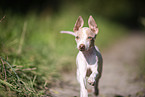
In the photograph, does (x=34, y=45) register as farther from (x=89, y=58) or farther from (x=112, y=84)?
(x=89, y=58)

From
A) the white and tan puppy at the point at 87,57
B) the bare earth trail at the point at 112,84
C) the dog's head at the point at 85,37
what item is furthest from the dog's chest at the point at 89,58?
the bare earth trail at the point at 112,84

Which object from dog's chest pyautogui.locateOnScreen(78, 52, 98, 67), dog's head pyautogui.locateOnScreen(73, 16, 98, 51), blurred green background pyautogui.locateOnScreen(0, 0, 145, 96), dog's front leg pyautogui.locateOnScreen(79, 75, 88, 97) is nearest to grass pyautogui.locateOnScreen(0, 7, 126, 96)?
blurred green background pyautogui.locateOnScreen(0, 0, 145, 96)

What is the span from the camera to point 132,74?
192 inches

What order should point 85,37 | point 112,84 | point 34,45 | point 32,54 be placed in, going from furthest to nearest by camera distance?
1. point 34,45
2. point 32,54
3. point 112,84
4. point 85,37

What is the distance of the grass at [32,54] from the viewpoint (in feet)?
9.18

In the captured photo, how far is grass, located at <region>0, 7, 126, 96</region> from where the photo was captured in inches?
110

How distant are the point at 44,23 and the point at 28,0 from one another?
5.16 ft

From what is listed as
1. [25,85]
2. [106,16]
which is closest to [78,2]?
[106,16]

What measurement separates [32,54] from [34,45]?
739 millimetres

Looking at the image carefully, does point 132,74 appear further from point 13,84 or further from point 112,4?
point 112,4

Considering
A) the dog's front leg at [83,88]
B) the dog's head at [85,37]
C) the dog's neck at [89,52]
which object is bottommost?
the dog's front leg at [83,88]

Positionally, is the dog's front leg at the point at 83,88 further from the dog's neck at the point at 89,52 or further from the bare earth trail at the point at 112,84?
the bare earth trail at the point at 112,84

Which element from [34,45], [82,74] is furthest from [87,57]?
[34,45]

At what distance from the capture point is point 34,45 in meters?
5.25
